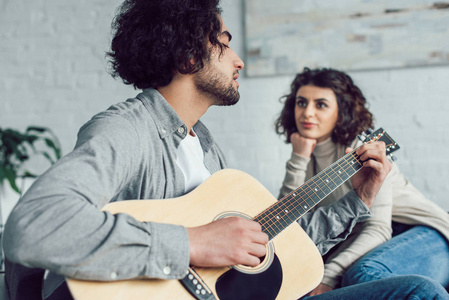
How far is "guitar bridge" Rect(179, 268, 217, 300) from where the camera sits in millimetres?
880

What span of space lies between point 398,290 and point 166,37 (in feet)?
3.09

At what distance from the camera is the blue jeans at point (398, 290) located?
3.32 feet

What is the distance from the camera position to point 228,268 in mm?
952

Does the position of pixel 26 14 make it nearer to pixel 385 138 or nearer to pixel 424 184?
pixel 385 138

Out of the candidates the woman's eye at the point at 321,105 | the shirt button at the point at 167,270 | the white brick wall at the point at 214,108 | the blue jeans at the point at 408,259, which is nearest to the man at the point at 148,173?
the shirt button at the point at 167,270

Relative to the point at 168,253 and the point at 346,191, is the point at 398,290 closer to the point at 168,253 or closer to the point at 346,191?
the point at 168,253

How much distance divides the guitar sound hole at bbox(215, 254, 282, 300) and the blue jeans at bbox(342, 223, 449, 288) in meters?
0.47

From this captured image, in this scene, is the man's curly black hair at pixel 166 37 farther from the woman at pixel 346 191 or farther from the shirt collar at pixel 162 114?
the woman at pixel 346 191

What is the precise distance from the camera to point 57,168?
0.83 m

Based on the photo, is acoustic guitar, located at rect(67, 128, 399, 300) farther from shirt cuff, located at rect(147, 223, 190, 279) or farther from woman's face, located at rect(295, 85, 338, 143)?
woman's face, located at rect(295, 85, 338, 143)

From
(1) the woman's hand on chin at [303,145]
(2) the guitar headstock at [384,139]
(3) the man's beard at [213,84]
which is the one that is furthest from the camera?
(1) the woman's hand on chin at [303,145]

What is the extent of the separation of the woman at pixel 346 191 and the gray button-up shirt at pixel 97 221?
78 centimetres

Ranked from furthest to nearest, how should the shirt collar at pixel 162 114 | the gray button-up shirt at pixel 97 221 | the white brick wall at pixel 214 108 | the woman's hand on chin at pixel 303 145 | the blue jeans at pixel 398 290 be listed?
the white brick wall at pixel 214 108 → the woman's hand on chin at pixel 303 145 → the shirt collar at pixel 162 114 → the blue jeans at pixel 398 290 → the gray button-up shirt at pixel 97 221

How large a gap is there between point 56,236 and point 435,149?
7.41ft
